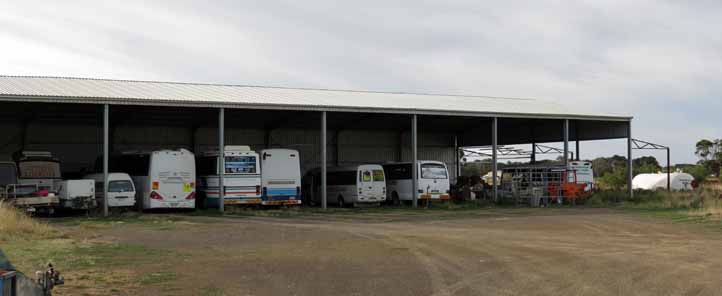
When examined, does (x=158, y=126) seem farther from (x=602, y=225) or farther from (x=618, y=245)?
(x=618, y=245)

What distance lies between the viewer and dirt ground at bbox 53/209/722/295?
1018 centimetres

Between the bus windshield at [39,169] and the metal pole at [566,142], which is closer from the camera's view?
the bus windshield at [39,169]

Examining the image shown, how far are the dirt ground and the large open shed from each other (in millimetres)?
8343

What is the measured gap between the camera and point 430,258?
13344 millimetres

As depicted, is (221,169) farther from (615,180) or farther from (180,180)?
Result: (615,180)

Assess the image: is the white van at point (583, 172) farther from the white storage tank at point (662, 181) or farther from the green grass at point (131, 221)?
the green grass at point (131, 221)

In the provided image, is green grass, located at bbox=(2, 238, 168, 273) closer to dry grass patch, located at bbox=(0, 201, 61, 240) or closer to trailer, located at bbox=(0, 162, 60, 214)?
dry grass patch, located at bbox=(0, 201, 61, 240)

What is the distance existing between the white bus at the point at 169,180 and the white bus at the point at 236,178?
122 cm

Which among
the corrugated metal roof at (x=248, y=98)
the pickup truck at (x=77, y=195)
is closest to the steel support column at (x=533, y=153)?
the corrugated metal roof at (x=248, y=98)

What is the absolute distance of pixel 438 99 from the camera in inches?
1588

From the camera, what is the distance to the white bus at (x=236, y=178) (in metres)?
29.8

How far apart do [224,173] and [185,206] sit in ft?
6.40

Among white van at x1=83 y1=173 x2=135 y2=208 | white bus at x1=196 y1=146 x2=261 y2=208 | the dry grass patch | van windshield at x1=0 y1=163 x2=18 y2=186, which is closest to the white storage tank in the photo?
white bus at x1=196 y1=146 x2=261 y2=208

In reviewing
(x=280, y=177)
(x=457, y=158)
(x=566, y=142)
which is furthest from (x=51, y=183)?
(x=457, y=158)
